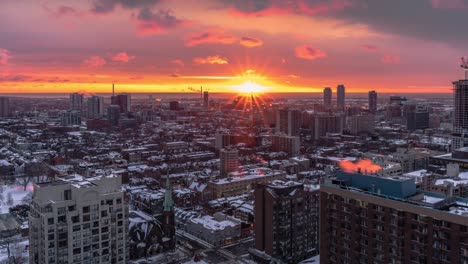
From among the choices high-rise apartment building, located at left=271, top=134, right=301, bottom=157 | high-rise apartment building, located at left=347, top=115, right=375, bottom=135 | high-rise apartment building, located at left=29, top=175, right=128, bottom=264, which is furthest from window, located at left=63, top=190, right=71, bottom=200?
high-rise apartment building, located at left=347, top=115, right=375, bottom=135

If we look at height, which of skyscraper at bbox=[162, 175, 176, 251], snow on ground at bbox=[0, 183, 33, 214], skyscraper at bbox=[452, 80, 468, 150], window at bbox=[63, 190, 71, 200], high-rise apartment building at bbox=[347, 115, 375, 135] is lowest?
snow on ground at bbox=[0, 183, 33, 214]

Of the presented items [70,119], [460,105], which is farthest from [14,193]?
[70,119]

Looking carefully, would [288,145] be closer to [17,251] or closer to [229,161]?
[229,161]

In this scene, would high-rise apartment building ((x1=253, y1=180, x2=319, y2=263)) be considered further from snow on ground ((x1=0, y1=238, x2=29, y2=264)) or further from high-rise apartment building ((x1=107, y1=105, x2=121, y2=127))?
high-rise apartment building ((x1=107, y1=105, x2=121, y2=127))

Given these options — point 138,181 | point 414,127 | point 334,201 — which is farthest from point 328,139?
point 334,201

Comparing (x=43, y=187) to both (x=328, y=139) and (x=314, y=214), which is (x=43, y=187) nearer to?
(x=314, y=214)

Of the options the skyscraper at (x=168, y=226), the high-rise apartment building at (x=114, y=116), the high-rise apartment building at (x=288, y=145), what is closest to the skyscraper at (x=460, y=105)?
the high-rise apartment building at (x=288, y=145)
